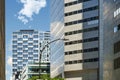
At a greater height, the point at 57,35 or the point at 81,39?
the point at 57,35

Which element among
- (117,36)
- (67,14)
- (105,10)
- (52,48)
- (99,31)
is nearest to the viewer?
(117,36)

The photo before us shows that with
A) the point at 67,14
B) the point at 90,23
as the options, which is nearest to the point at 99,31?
the point at 90,23

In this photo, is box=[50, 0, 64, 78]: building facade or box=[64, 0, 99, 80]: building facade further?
box=[50, 0, 64, 78]: building facade

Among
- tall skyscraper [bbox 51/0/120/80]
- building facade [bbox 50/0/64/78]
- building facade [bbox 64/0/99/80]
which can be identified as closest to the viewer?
tall skyscraper [bbox 51/0/120/80]

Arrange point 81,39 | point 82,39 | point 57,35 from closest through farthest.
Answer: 1. point 82,39
2. point 81,39
3. point 57,35

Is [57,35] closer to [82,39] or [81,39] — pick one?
[81,39]

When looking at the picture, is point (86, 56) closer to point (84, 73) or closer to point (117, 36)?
point (84, 73)

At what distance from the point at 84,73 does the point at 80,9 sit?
858 inches

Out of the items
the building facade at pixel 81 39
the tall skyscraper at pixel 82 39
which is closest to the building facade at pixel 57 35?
the tall skyscraper at pixel 82 39

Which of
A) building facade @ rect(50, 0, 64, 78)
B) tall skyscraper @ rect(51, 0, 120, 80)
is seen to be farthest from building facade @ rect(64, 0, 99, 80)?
building facade @ rect(50, 0, 64, 78)

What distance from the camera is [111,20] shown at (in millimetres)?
96125

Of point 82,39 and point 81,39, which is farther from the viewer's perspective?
point 81,39

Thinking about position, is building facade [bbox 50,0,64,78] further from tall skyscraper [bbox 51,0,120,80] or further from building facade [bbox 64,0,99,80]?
building facade [bbox 64,0,99,80]

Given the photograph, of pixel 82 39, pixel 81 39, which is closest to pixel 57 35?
pixel 81 39
